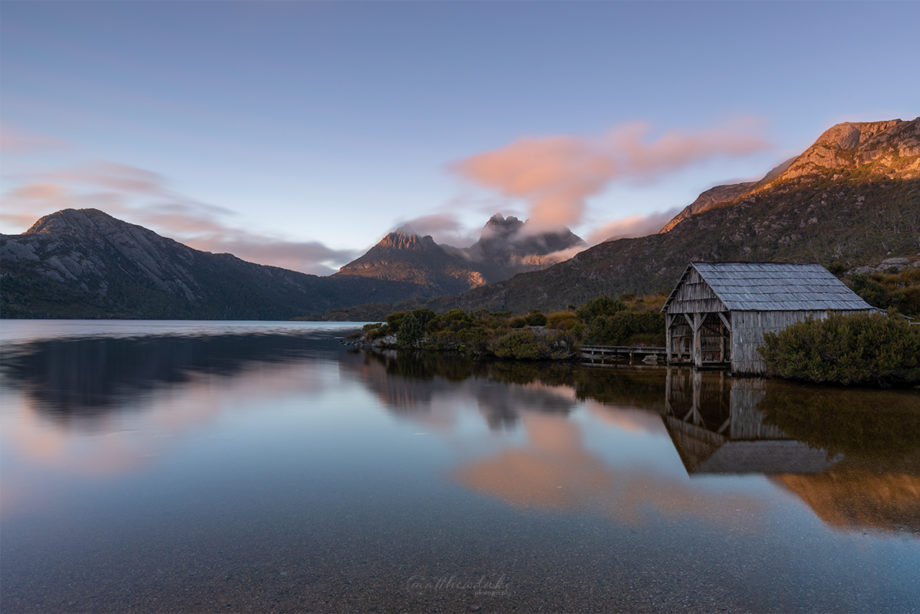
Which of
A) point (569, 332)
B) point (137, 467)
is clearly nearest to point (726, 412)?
point (137, 467)

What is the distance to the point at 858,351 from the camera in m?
22.5

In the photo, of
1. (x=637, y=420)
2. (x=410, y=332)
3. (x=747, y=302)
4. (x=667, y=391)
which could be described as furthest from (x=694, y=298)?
(x=410, y=332)

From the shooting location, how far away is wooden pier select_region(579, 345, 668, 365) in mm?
37875

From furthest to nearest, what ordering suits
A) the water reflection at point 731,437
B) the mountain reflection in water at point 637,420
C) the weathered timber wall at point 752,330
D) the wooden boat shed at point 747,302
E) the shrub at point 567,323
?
the shrub at point 567,323 < the wooden boat shed at point 747,302 < the weathered timber wall at point 752,330 < the water reflection at point 731,437 < the mountain reflection in water at point 637,420

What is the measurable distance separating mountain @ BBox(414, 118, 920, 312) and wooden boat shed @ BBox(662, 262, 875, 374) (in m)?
35.0

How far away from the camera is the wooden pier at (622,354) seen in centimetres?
3788

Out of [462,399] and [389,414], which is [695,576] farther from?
[462,399]

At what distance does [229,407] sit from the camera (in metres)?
21.0

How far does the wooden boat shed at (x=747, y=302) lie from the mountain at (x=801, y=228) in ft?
115

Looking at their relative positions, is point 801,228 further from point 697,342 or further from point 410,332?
point 410,332

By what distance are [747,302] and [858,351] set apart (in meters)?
→ 6.60

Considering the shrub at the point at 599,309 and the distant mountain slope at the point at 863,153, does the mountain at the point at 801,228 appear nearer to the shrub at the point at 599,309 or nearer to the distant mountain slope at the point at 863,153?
the distant mountain slope at the point at 863,153

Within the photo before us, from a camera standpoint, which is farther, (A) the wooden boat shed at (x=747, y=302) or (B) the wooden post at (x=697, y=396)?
(A) the wooden boat shed at (x=747, y=302)

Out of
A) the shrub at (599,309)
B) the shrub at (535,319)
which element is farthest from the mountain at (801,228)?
the shrub at (535,319)
